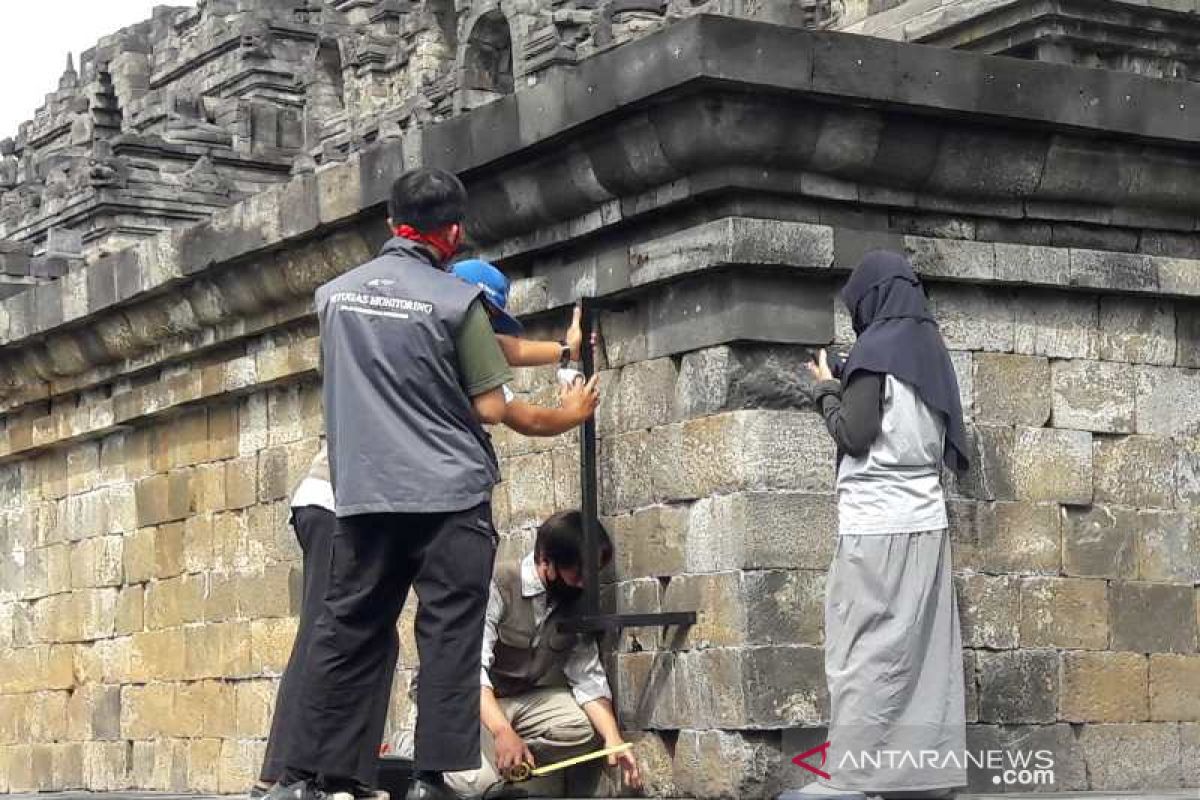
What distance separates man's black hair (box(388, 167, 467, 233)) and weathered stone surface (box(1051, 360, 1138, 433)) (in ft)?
8.64

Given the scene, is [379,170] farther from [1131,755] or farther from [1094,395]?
[1131,755]

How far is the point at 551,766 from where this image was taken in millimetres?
8797

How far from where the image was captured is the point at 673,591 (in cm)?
898

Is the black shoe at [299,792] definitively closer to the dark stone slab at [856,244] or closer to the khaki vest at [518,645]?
the khaki vest at [518,645]

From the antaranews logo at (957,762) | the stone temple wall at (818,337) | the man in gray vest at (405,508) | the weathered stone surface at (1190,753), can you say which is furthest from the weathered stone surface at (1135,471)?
the man in gray vest at (405,508)

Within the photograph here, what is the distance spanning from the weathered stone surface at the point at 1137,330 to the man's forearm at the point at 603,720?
2.17 meters

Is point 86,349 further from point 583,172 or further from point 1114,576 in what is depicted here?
point 1114,576

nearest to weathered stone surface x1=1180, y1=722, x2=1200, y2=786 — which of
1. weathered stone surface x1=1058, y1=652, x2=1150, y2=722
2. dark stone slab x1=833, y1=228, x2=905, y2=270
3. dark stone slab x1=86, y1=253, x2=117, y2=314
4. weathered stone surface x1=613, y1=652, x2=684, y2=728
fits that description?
weathered stone surface x1=1058, y1=652, x2=1150, y2=722

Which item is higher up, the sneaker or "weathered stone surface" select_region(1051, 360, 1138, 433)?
"weathered stone surface" select_region(1051, 360, 1138, 433)

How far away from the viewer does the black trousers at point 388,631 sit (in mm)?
7453

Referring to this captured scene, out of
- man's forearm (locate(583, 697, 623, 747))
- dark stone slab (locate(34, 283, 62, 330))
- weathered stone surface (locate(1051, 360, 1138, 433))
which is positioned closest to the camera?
man's forearm (locate(583, 697, 623, 747))

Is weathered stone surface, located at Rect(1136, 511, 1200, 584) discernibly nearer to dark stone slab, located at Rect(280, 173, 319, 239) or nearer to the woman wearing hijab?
the woman wearing hijab

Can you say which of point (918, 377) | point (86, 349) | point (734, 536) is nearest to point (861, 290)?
point (918, 377)

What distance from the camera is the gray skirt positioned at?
7.71 metres
